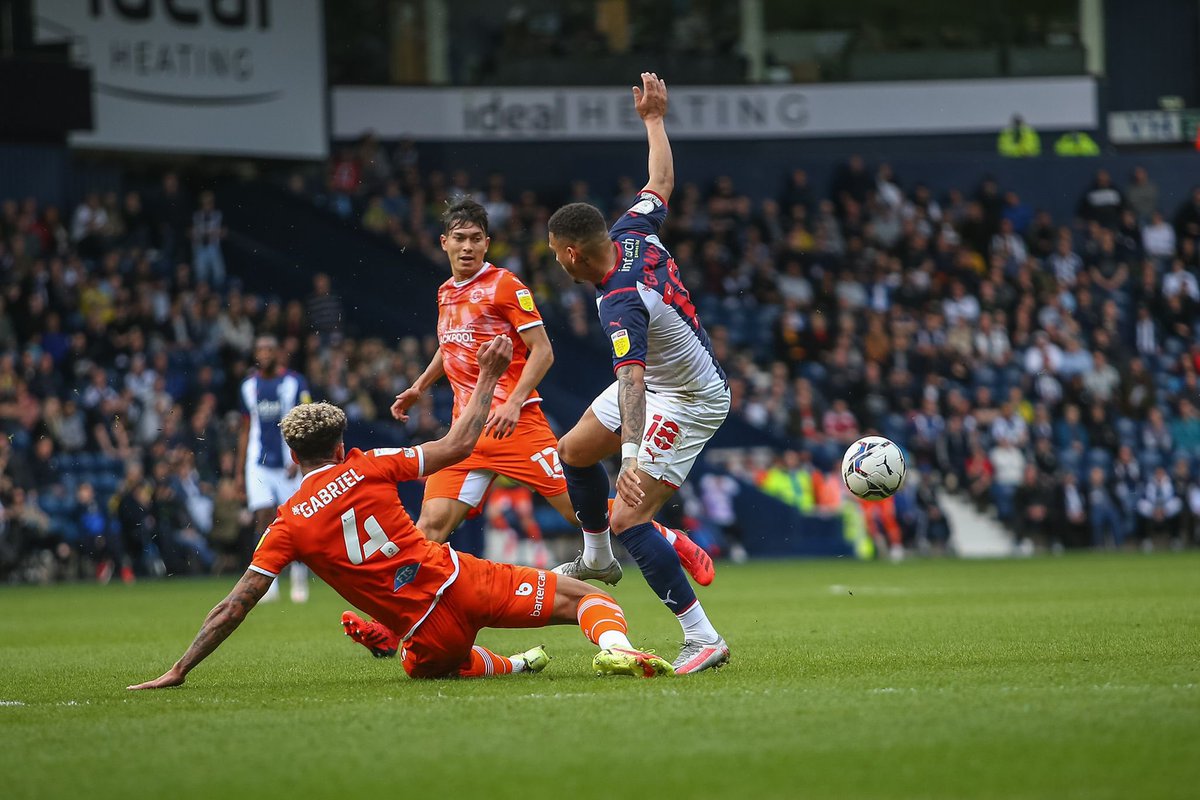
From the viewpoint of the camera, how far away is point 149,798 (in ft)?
15.3

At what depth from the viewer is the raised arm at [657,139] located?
8.30m

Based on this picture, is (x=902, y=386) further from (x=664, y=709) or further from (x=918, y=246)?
(x=664, y=709)

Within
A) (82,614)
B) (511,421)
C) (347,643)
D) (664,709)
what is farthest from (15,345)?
(664,709)

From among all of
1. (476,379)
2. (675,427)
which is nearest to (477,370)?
(476,379)

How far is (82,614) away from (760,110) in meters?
19.9

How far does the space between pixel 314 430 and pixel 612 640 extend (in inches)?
67.8

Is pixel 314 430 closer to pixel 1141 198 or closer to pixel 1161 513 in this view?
pixel 1161 513

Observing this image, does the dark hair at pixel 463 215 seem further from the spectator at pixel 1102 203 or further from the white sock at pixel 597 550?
the spectator at pixel 1102 203

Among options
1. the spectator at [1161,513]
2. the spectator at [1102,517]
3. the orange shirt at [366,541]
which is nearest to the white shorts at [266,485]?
the orange shirt at [366,541]

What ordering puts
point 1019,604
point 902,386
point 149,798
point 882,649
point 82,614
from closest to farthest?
point 149,798
point 882,649
point 1019,604
point 82,614
point 902,386

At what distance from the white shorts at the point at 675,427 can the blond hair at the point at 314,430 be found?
162 cm

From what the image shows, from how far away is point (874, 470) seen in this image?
9836 millimetres

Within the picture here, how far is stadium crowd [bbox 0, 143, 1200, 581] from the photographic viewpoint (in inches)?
800

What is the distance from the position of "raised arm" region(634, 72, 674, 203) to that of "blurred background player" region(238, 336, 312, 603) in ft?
21.0
